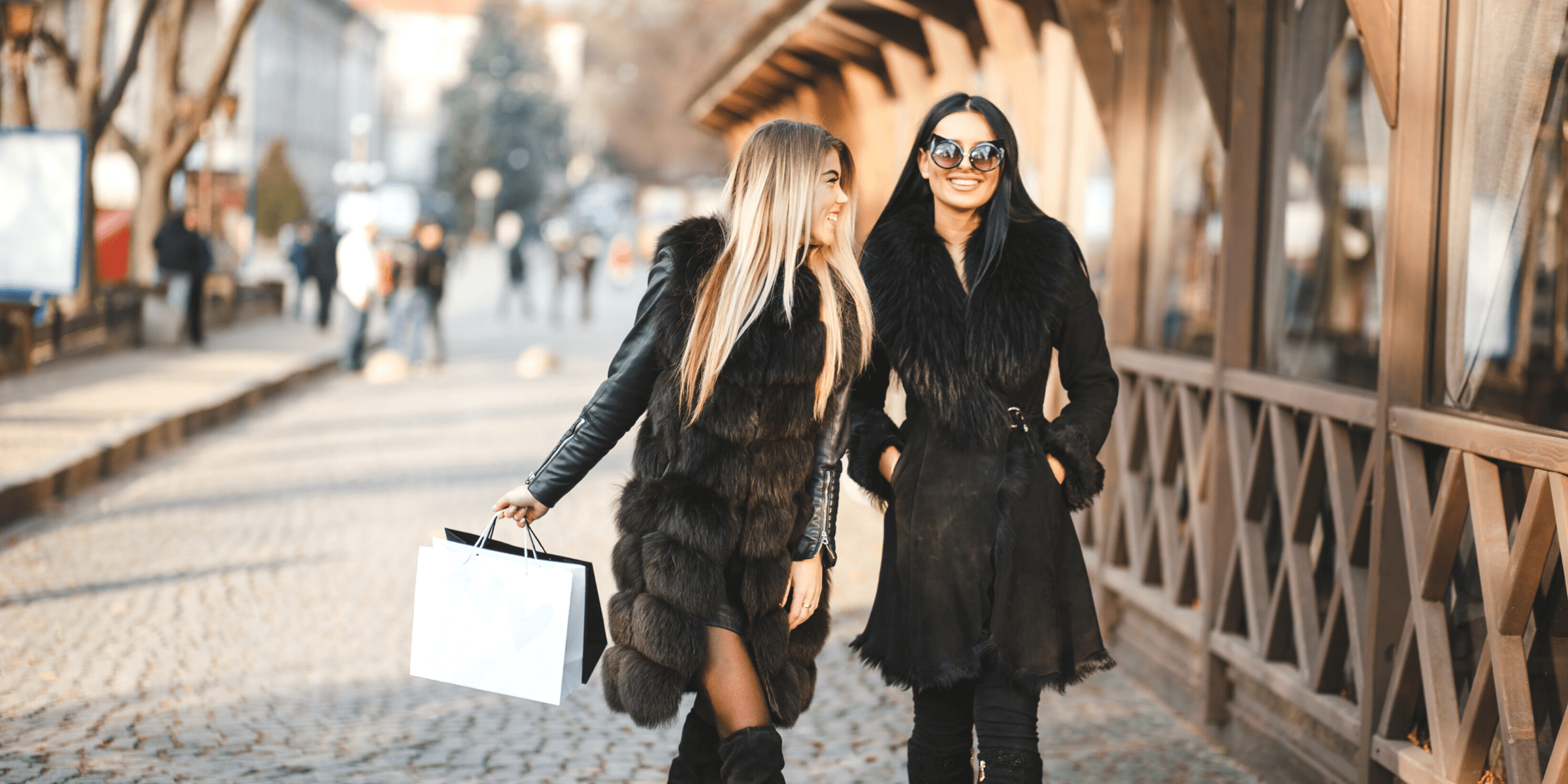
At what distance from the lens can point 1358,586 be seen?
4.64 meters

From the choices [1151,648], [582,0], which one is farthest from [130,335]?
[582,0]

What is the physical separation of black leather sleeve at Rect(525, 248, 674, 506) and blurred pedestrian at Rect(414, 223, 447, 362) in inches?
680

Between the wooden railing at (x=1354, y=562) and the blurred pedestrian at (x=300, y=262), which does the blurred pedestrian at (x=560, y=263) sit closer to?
the blurred pedestrian at (x=300, y=262)

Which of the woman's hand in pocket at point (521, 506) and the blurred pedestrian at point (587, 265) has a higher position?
the blurred pedestrian at point (587, 265)

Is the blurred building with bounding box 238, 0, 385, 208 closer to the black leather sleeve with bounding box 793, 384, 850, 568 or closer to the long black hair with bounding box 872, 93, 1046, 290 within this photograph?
the long black hair with bounding box 872, 93, 1046, 290

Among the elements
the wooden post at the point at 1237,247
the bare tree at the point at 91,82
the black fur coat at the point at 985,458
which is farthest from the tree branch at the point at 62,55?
the black fur coat at the point at 985,458

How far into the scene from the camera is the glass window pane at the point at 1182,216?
702cm

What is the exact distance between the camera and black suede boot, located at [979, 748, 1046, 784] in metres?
3.50

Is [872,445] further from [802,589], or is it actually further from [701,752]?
[701,752]

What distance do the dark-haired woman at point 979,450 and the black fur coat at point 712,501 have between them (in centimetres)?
22

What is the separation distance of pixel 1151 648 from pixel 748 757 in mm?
3572

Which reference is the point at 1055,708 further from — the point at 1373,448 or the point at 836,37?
the point at 836,37

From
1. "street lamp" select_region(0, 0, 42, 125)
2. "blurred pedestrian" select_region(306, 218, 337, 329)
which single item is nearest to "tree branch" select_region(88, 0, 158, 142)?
"street lamp" select_region(0, 0, 42, 125)

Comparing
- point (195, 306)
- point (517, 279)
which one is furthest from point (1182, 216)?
point (517, 279)
